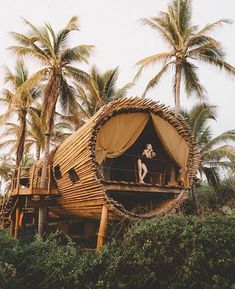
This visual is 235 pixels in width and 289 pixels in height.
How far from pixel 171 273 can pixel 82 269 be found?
2.09 meters

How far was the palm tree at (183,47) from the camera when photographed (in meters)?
19.0

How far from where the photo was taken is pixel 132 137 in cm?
1312

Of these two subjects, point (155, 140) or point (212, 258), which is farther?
point (155, 140)

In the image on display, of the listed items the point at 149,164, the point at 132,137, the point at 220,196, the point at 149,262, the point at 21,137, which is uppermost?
the point at 21,137

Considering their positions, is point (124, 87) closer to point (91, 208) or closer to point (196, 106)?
point (196, 106)

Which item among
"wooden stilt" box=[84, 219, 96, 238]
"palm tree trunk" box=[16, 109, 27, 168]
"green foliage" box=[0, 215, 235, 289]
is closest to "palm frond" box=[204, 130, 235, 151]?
"wooden stilt" box=[84, 219, 96, 238]

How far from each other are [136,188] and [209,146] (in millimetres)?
11158

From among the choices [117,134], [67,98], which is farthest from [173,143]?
[67,98]

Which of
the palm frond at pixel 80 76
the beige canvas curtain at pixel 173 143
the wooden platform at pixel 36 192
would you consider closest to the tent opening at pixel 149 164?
the beige canvas curtain at pixel 173 143

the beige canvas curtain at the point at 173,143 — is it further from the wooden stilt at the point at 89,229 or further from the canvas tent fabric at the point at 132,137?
the wooden stilt at the point at 89,229

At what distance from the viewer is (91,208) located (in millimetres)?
12258

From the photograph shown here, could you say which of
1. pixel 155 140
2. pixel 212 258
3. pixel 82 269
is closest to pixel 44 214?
pixel 155 140

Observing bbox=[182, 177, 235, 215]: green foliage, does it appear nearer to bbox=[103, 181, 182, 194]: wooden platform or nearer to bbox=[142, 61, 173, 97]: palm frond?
bbox=[142, 61, 173, 97]: palm frond

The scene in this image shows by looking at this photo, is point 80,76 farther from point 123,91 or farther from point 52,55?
point 123,91
